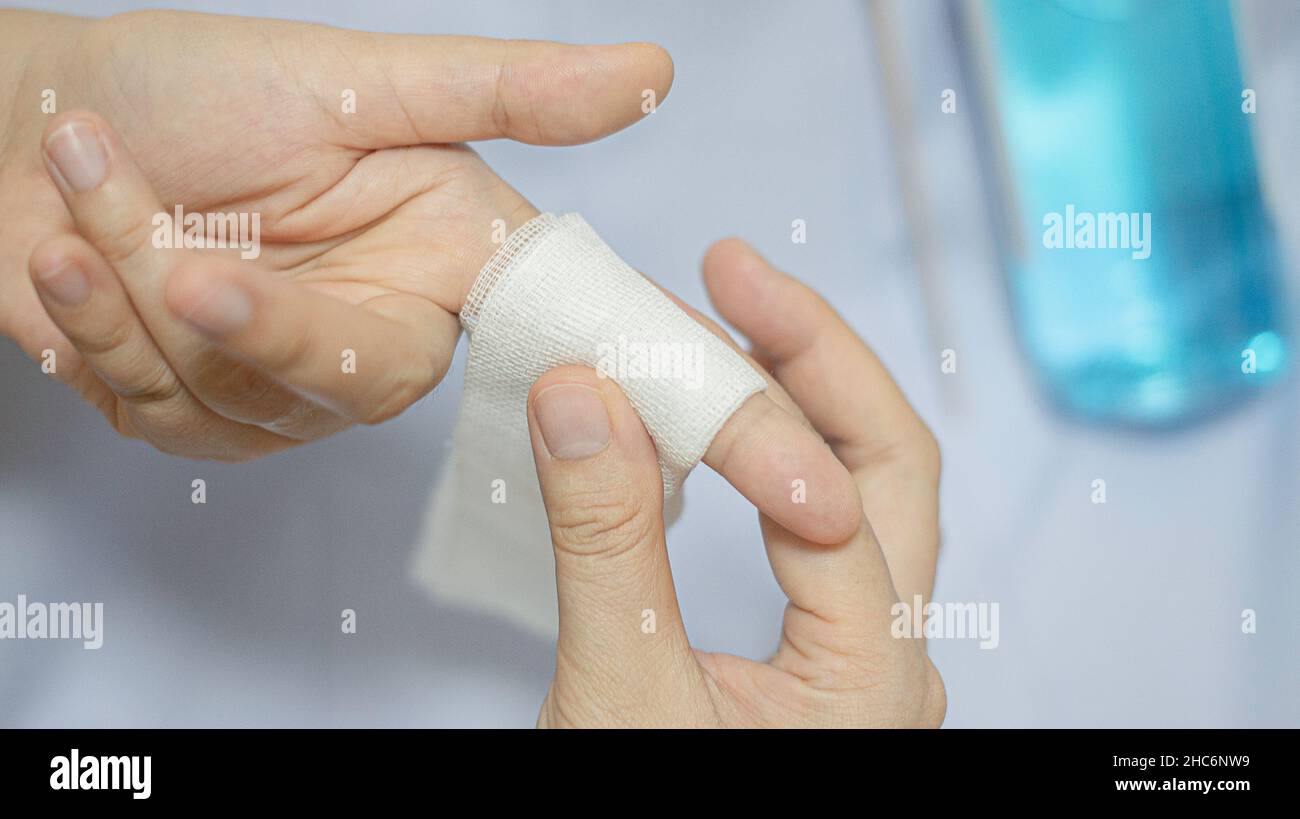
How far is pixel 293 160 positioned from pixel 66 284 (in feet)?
0.70

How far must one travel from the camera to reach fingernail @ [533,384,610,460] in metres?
0.68

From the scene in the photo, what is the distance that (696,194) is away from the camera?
126 centimetres

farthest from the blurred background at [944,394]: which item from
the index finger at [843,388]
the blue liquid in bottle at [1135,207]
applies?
the index finger at [843,388]

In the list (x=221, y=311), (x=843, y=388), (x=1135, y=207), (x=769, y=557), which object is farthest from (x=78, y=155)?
(x=1135, y=207)

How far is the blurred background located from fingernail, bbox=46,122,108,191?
1.56 ft

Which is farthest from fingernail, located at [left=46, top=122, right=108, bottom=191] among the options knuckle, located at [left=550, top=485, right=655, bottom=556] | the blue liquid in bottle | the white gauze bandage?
the blue liquid in bottle

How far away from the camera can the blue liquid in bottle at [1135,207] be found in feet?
4.26

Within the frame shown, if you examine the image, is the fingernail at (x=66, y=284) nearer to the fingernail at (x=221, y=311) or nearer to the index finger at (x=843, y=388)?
the fingernail at (x=221, y=311)

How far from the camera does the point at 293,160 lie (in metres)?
0.83

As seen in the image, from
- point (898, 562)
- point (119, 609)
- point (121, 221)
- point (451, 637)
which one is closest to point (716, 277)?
point (898, 562)

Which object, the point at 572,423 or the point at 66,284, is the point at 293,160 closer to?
the point at 66,284

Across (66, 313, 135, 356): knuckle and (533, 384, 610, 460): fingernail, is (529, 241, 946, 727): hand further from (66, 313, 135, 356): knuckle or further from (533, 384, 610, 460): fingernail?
(66, 313, 135, 356): knuckle

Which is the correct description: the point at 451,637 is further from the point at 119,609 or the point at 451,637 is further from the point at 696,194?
the point at 696,194

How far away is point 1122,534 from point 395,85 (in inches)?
38.2
